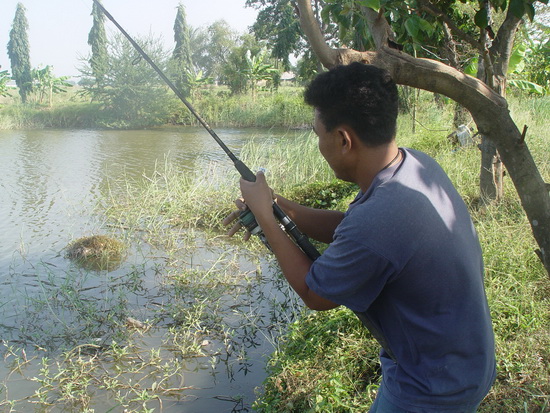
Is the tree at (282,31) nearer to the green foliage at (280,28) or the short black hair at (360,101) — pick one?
the green foliage at (280,28)

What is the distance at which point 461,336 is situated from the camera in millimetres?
1294

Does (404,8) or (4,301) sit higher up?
(404,8)

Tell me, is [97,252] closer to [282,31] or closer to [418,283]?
[418,283]

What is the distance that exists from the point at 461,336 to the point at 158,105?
81.9 feet

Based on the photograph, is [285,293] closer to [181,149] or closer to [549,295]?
[549,295]

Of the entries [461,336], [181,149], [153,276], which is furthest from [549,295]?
[181,149]

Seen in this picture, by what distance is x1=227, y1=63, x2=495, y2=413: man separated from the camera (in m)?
1.24

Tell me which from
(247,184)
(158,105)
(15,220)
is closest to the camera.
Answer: (247,184)

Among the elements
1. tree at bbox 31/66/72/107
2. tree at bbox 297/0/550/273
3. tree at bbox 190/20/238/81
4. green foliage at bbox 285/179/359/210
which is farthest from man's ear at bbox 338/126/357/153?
tree at bbox 190/20/238/81

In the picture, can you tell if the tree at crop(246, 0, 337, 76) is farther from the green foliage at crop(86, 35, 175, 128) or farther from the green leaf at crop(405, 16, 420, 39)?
the green leaf at crop(405, 16, 420, 39)

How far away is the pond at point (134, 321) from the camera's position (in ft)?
11.1

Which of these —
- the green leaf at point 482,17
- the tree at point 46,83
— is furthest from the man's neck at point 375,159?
the tree at point 46,83

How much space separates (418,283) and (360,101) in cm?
51

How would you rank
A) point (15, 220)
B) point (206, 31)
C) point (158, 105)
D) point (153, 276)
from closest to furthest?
point (153, 276)
point (15, 220)
point (158, 105)
point (206, 31)
